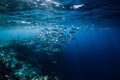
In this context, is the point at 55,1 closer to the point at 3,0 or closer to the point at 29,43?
the point at 3,0

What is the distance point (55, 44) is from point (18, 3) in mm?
13280

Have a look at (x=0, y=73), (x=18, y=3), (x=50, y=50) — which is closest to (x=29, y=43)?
(x=50, y=50)

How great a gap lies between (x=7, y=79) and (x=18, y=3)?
27.0 ft

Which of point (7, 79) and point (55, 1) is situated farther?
point (55, 1)

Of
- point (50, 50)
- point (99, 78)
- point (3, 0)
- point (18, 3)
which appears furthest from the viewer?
point (99, 78)

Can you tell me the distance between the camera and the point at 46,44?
1029 inches

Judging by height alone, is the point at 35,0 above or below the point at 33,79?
above

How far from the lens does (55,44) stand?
1075 inches

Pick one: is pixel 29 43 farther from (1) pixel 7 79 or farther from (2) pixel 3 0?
(1) pixel 7 79

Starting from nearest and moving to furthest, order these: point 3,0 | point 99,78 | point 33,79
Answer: point 33,79 → point 3,0 → point 99,78

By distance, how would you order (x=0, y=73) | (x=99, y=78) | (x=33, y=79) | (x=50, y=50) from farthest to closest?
1. (x=99, y=78)
2. (x=50, y=50)
3. (x=33, y=79)
4. (x=0, y=73)

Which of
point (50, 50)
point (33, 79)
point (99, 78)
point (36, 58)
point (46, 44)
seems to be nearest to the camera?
point (33, 79)

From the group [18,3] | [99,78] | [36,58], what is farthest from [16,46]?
[99,78]

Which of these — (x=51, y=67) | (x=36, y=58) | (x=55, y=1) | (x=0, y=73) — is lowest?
(x=51, y=67)
